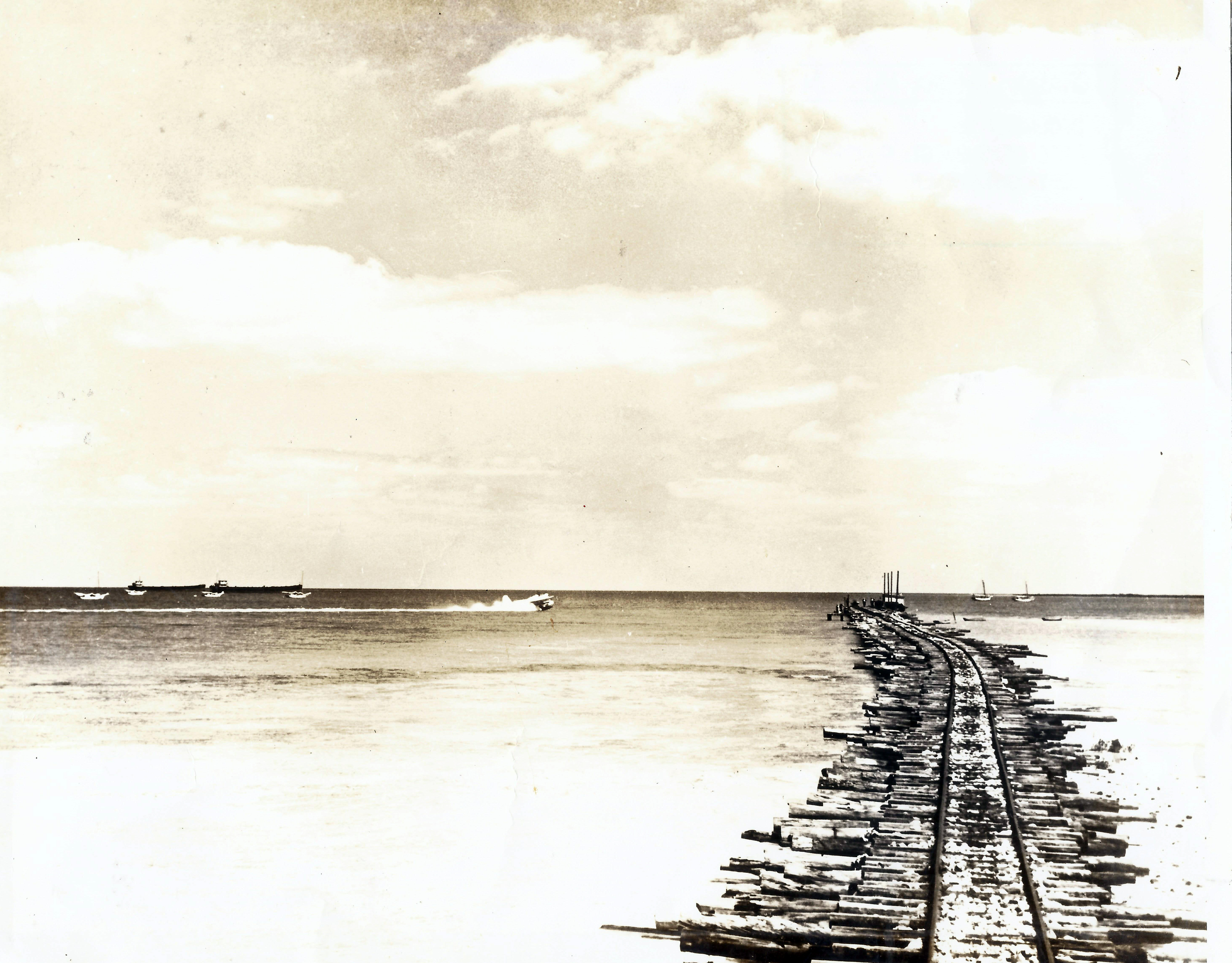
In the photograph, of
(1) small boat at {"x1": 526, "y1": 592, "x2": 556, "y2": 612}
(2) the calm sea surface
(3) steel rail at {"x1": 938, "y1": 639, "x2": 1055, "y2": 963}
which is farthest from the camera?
(1) small boat at {"x1": 526, "y1": 592, "x2": 556, "y2": 612}

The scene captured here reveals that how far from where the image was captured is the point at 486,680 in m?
28.4

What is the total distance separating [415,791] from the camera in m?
13.5

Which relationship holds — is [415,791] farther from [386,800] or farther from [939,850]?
[939,850]

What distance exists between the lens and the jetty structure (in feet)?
20.7

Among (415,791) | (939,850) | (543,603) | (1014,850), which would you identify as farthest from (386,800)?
(543,603)

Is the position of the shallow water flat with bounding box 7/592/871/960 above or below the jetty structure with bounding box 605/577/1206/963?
below

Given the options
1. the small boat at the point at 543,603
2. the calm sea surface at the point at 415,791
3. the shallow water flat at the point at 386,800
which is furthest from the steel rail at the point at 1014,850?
the small boat at the point at 543,603

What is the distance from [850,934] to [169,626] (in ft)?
184

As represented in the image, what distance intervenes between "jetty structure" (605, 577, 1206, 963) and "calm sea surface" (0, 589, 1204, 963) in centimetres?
60

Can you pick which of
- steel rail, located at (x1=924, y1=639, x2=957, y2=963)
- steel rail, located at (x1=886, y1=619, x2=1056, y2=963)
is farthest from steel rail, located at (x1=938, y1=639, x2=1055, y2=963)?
steel rail, located at (x1=924, y1=639, x2=957, y2=963)

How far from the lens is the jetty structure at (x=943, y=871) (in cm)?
630

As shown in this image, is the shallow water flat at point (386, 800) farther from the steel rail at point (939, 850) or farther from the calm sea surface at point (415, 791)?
the steel rail at point (939, 850)

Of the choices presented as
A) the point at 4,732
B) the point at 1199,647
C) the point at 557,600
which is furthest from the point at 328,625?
the point at 557,600

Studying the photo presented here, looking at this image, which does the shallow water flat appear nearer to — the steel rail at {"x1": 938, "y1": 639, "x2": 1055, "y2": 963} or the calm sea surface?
the calm sea surface
